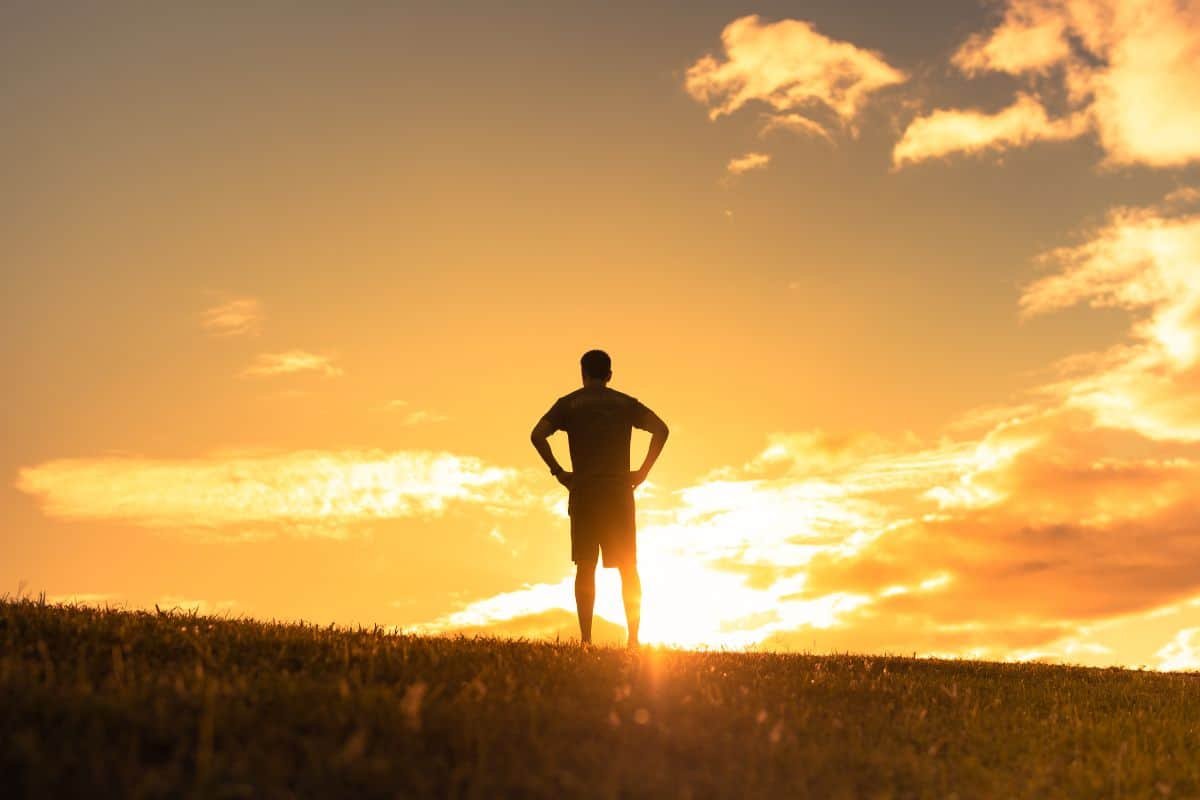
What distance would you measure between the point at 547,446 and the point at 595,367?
118cm

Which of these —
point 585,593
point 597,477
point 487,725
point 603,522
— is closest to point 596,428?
point 597,477

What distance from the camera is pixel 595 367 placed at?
1340 centimetres

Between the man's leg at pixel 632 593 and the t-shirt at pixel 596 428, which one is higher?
the t-shirt at pixel 596 428

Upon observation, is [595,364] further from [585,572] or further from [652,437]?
[585,572]

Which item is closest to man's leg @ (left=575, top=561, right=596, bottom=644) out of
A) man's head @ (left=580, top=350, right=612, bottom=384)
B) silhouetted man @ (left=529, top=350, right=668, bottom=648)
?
silhouetted man @ (left=529, top=350, right=668, bottom=648)

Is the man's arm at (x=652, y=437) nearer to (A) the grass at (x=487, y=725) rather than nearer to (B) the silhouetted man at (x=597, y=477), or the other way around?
(B) the silhouetted man at (x=597, y=477)

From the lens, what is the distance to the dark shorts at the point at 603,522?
13.2 metres

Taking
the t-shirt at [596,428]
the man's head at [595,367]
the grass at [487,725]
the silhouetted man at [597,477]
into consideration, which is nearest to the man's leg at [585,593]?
the silhouetted man at [597,477]

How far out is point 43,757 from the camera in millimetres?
5422

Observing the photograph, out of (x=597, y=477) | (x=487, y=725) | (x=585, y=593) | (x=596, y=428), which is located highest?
(x=596, y=428)

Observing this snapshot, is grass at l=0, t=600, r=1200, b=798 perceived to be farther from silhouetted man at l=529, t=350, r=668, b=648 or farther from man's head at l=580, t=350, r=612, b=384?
man's head at l=580, t=350, r=612, b=384

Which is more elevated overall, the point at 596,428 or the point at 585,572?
the point at 596,428

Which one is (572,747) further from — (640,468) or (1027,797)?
(640,468)

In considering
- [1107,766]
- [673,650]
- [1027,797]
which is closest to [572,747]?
[1027,797]
